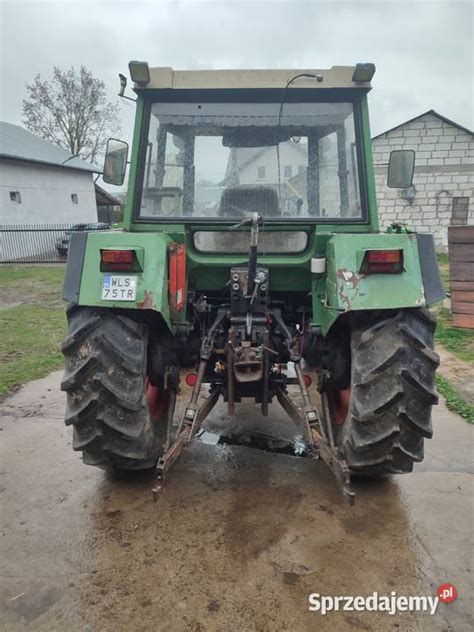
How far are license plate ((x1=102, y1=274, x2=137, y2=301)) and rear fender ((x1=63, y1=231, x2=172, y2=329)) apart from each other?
0.07ft

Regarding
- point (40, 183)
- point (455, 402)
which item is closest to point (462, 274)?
point (455, 402)

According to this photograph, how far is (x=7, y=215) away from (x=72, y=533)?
1864 centimetres

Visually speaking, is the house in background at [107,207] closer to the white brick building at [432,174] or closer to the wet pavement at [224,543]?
the white brick building at [432,174]

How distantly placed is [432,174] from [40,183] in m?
15.9

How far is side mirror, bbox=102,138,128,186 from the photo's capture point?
3492mm

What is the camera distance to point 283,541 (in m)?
2.57

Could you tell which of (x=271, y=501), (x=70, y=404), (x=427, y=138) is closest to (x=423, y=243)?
(x=271, y=501)

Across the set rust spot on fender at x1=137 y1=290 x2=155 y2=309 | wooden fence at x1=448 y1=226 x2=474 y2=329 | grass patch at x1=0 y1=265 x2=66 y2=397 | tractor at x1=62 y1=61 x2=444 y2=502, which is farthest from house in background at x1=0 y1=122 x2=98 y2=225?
Result: rust spot on fender at x1=137 y1=290 x2=155 y2=309

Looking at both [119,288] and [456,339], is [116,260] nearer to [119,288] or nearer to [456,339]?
[119,288]

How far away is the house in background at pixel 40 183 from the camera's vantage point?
18891 millimetres

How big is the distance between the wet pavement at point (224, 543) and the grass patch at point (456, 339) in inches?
105

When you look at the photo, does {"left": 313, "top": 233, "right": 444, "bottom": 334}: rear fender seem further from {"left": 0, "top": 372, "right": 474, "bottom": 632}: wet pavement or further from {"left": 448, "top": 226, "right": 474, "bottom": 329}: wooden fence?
{"left": 448, "top": 226, "right": 474, "bottom": 329}: wooden fence

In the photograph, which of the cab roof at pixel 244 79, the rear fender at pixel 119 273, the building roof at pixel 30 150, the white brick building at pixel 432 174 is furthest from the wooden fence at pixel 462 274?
the building roof at pixel 30 150

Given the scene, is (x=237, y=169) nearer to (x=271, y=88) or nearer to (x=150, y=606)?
(x=271, y=88)
